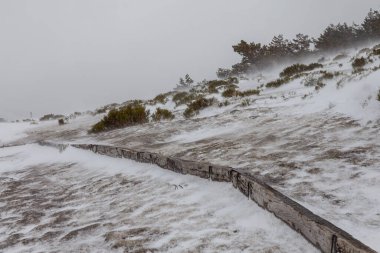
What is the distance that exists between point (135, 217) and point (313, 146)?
217 centimetres

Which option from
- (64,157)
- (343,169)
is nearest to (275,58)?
(64,157)

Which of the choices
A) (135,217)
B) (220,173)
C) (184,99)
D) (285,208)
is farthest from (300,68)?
(285,208)

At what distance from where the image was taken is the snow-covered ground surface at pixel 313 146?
8.03 ft

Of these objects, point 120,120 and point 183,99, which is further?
point 183,99

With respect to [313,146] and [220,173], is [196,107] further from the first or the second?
[220,173]

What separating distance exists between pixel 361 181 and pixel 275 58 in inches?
1110

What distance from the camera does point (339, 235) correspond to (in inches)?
65.5

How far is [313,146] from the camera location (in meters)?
4.00

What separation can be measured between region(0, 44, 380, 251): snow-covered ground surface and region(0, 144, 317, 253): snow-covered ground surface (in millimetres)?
426

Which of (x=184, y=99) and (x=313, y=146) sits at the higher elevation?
(x=184, y=99)

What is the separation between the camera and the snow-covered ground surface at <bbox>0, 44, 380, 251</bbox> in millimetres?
2447

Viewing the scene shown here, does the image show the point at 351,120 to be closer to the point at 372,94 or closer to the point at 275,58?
the point at 372,94

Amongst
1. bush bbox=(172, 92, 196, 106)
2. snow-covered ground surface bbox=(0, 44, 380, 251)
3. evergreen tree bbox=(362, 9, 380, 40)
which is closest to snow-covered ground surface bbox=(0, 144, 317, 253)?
snow-covered ground surface bbox=(0, 44, 380, 251)

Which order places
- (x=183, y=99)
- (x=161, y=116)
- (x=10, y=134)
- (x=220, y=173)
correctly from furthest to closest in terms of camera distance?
(x=183, y=99)
(x=10, y=134)
(x=161, y=116)
(x=220, y=173)
